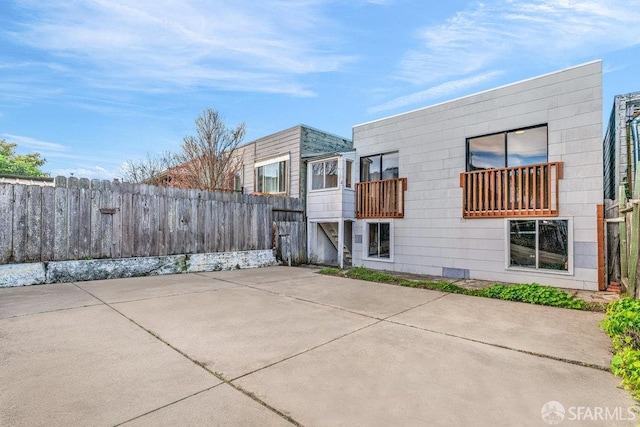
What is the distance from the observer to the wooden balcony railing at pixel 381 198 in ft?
29.7

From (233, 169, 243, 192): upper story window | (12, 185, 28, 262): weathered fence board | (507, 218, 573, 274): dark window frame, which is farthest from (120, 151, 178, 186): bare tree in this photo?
(507, 218, 573, 274): dark window frame

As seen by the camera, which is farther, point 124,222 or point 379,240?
point 379,240

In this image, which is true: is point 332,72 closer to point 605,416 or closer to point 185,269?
point 185,269

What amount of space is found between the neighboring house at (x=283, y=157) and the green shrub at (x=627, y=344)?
9.34 m

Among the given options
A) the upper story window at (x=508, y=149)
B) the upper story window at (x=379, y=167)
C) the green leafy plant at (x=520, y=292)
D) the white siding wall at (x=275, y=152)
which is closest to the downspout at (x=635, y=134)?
the upper story window at (x=508, y=149)

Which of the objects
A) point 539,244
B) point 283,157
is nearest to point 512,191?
point 539,244

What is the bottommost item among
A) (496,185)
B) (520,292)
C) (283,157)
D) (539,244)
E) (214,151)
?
(520,292)

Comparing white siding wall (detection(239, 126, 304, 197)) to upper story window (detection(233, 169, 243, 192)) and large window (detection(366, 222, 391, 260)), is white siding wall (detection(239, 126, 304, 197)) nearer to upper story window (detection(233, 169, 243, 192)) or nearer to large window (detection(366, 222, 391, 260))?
upper story window (detection(233, 169, 243, 192))

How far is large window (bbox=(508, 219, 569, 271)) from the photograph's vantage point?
6.47m

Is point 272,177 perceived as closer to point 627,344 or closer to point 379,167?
point 379,167

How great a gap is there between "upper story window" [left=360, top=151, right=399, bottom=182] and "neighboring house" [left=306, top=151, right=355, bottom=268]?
39cm

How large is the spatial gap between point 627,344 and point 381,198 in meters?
6.87

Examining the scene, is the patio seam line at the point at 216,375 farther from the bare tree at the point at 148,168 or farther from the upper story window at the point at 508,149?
the bare tree at the point at 148,168

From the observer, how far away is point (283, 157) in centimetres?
1228
